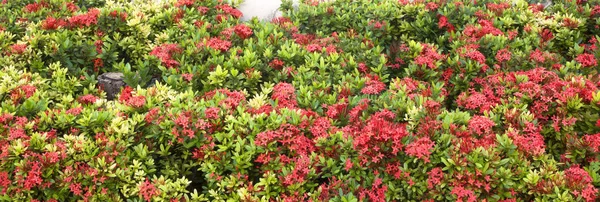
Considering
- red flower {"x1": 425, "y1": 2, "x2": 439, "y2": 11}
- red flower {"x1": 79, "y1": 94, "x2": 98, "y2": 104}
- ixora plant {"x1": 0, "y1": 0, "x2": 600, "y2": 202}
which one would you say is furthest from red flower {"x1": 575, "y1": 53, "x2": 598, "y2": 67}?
red flower {"x1": 79, "y1": 94, "x2": 98, "y2": 104}

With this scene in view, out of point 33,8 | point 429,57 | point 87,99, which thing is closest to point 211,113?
point 87,99

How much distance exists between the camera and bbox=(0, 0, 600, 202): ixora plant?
4.09 meters

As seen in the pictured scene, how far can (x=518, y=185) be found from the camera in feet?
13.1

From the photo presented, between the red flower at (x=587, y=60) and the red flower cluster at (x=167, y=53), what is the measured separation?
423cm

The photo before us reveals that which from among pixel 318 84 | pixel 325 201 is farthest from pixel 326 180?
pixel 318 84

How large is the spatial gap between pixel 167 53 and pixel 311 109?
6.44ft

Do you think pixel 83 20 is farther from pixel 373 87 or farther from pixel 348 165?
pixel 348 165

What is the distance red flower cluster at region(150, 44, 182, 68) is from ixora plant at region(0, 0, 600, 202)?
19 millimetres

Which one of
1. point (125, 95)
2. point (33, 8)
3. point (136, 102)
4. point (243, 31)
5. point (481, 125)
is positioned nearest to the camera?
point (481, 125)

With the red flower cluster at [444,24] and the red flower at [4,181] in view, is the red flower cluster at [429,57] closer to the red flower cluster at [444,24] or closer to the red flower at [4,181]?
the red flower cluster at [444,24]

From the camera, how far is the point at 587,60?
222 inches

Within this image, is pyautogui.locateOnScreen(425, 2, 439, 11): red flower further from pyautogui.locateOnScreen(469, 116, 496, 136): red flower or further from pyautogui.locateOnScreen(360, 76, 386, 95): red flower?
pyautogui.locateOnScreen(469, 116, 496, 136): red flower

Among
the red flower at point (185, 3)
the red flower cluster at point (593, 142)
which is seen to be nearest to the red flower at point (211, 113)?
the red flower cluster at point (593, 142)

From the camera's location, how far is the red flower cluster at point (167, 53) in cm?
588
